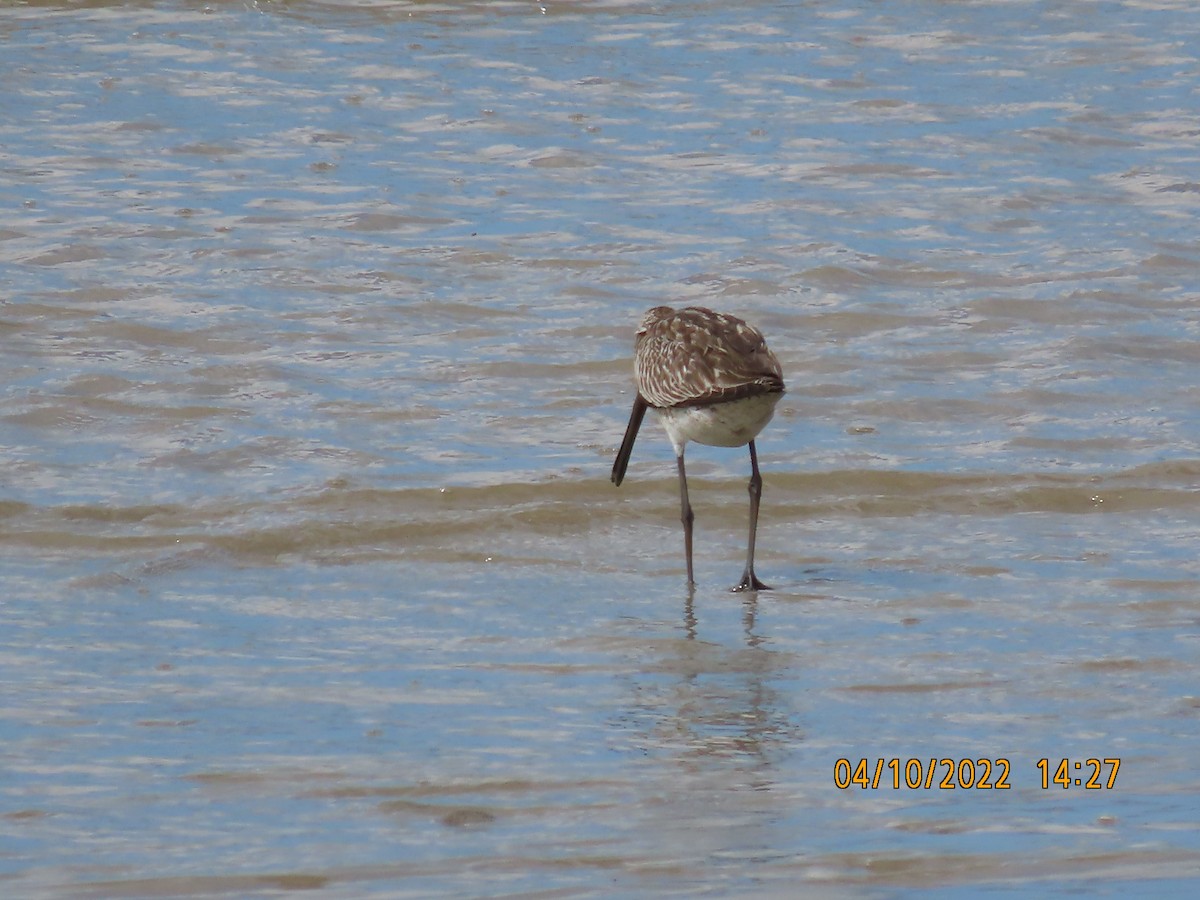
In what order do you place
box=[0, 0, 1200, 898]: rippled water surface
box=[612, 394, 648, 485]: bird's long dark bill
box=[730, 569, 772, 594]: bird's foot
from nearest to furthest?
box=[0, 0, 1200, 898]: rippled water surface < box=[730, 569, 772, 594]: bird's foot < box=[612, 394, 648, 485]: bird's long dark bill

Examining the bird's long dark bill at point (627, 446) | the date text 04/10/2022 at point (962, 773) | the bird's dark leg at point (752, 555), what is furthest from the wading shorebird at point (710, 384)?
the date text 04/10/2022 at point (962, 773)

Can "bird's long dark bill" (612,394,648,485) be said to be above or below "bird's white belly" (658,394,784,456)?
below

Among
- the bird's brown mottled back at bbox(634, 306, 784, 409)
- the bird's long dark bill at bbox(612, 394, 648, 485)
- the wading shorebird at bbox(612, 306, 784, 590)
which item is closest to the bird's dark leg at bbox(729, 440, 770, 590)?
the wading shorebird at bbox(612, 306, 784, 590)

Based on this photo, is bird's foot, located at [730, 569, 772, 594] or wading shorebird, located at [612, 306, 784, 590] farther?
bird's foot, located at [730, 569, 772, 594]

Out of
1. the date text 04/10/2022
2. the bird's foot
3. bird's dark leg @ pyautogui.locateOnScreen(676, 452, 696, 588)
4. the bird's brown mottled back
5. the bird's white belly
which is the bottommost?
the bird's foot

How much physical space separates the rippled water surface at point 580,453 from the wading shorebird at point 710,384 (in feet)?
1.45

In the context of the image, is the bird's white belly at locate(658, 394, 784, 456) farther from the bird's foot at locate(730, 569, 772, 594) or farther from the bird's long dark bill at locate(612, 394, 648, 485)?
the bird's long dark bill at locate(612, 394, 648, 485)

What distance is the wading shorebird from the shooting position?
324 inches

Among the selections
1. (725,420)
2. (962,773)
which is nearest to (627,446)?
(725,420)

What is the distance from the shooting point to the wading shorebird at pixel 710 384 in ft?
27.0

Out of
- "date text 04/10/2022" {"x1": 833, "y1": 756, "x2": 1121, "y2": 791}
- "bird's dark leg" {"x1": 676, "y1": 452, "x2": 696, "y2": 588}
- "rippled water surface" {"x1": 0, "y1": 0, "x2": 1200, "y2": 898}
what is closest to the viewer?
"rippled water surface" {"x1": 0, "y1": 0, "x2": 1200, "y2": 898}

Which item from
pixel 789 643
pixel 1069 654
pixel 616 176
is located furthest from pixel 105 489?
pixel 616 176

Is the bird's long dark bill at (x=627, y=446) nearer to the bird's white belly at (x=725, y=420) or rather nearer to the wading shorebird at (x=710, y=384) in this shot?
the wading shorebird at (x=710, y=384)

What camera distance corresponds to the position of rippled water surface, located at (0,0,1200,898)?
18.5 feet
